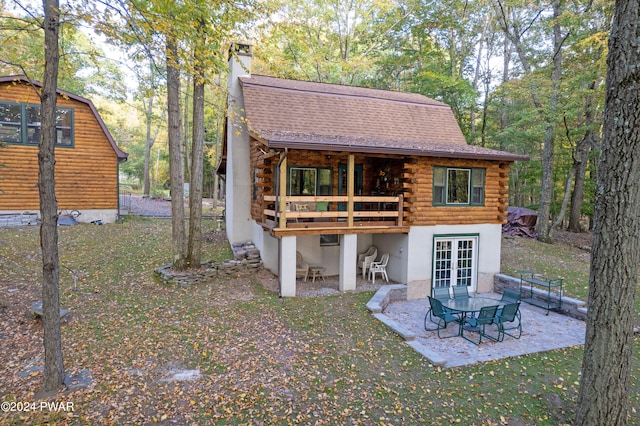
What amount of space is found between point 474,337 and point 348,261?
3.74m

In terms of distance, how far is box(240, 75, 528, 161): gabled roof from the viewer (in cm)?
1010

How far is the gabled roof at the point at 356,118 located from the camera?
33.1ft

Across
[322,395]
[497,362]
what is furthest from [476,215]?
[322,395]

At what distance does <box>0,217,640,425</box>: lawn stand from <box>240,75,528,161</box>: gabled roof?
455 cm

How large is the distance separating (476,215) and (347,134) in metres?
4.97

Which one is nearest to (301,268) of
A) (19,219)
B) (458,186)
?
(458,186)

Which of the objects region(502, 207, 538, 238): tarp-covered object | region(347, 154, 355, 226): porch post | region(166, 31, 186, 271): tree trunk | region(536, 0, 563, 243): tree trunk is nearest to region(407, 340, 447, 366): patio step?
region(347, 154, 355, 226): porch post

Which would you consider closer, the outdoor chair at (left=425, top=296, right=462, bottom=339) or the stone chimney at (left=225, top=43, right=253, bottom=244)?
the outdoor chair at (left=425, top=296, right=462, bottom=339)

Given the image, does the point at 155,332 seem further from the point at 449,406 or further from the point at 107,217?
the point at 107,217

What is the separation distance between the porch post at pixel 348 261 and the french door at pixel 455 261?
2723 mm

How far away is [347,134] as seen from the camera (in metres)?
11.9

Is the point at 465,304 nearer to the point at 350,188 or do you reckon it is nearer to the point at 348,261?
the point at 348,261

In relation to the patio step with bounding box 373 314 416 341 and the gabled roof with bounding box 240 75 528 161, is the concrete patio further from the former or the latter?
the gabled roof with bounding box 240 75 528 161

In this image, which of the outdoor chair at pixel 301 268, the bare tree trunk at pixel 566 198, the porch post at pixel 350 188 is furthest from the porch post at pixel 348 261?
the bare tree trunk at pixel 566 198
